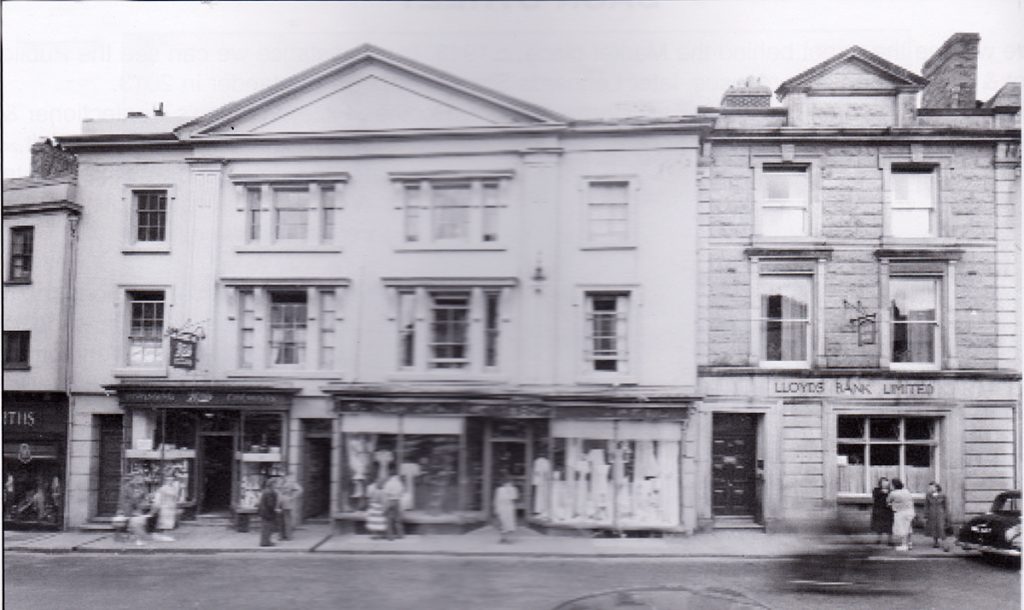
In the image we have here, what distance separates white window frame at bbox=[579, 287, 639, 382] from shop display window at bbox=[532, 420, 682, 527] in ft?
0.96

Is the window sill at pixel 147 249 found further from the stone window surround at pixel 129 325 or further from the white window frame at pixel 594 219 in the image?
the white window frame at pixel 594 219

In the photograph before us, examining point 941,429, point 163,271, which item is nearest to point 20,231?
point 163,271

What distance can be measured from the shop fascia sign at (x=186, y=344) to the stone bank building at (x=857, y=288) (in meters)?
3.11

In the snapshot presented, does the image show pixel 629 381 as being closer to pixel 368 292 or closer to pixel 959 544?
pixel 368 292

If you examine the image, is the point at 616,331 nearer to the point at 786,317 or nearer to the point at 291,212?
the point at 786,317

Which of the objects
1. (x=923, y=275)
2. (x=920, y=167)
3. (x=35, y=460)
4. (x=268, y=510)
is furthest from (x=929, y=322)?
(x=35, y=460)

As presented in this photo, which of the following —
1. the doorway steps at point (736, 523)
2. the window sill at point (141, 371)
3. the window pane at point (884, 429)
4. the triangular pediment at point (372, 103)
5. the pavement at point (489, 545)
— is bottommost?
the pavement at point (489, 545)

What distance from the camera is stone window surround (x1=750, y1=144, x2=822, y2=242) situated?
4.09 meters

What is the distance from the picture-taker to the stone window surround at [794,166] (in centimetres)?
409

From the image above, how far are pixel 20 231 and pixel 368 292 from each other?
8.09ft

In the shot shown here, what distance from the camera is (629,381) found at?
3830mm

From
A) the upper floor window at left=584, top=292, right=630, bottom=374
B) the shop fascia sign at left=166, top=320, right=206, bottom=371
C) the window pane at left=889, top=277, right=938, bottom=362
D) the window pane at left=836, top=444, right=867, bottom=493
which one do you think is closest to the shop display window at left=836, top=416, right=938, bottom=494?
the window pane at left=836, top=444, right=867, bottom=493

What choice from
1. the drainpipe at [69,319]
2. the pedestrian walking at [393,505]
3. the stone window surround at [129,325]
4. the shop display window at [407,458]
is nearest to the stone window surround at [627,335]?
the shop display window at [407,458]

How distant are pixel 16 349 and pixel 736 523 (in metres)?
4.79
